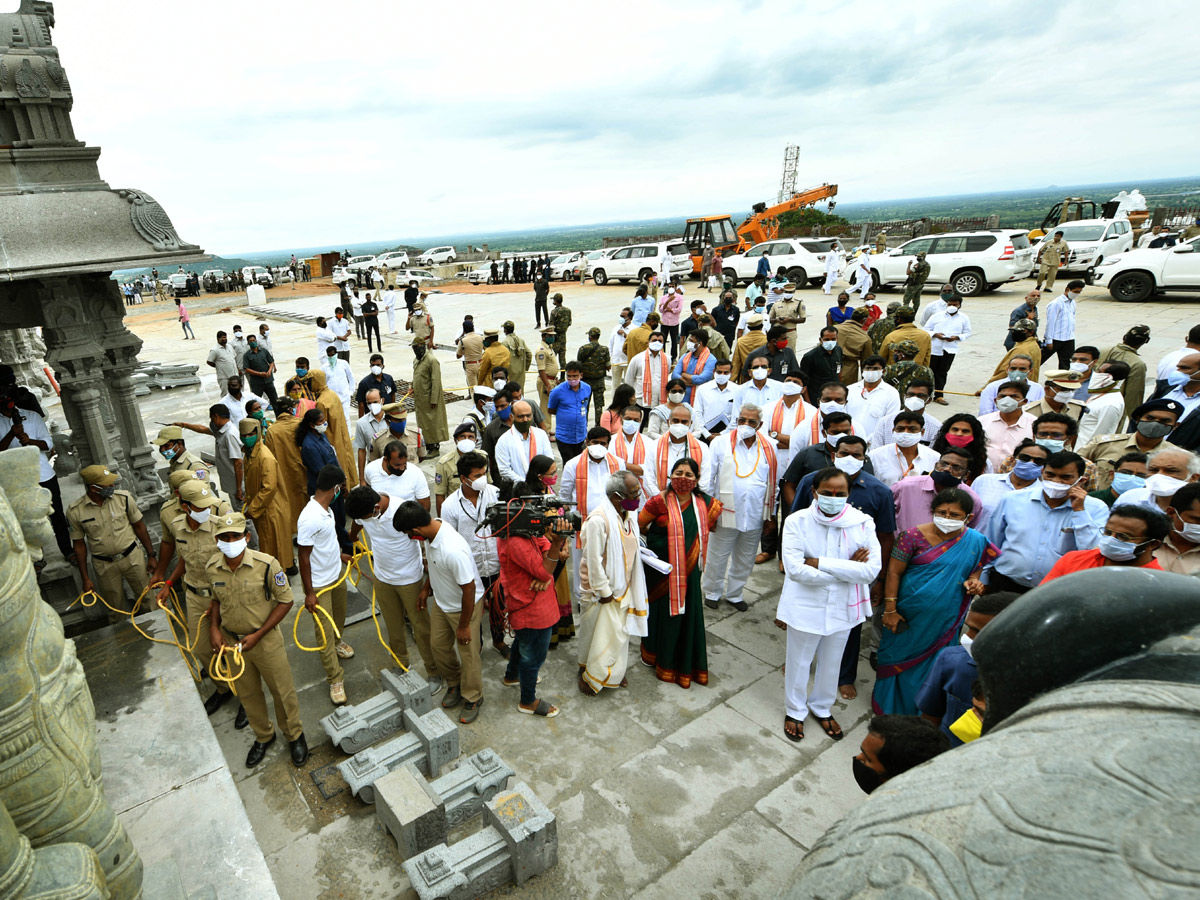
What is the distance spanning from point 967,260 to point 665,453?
1595 cm

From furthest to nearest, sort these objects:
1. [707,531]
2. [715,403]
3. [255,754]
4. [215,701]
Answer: [715,403] < [707,531] < [215,701] < [255,754]

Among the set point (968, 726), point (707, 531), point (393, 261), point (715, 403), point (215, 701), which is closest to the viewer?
point (968, 726)

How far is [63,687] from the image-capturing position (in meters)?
2.21

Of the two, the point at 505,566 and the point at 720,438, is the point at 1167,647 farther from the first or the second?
the point at 720,438

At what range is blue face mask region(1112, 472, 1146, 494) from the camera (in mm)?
4238

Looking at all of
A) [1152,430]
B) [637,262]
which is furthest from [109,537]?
[637,262]

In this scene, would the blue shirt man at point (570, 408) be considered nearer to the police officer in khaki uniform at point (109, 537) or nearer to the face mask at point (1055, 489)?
the police officer in khaki uniform at point (109, 537)

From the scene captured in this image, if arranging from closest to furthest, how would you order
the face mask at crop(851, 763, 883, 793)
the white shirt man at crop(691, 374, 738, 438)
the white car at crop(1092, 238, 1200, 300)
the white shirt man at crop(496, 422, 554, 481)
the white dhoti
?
1. the face mask at crop(851, 763, 883, 793)
2. the white dhoti
3. the white shirt man at crop(496, 422, 554, 481)
4. the white shirt man at crop(691, 374, 738, 438)
5. the white car at crop(1092, 238, 1200, 300)

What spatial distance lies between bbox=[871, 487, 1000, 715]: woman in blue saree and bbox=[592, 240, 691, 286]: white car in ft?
67.1

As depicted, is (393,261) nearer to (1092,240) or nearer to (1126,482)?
(1092,240)

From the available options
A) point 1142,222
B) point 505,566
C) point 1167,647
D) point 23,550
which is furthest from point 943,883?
point 1142,222

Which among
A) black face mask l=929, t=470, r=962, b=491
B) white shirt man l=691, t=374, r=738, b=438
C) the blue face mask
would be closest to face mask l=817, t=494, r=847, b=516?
black face mask l=929, t=470, r=962, b=491

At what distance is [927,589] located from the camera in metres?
3.93

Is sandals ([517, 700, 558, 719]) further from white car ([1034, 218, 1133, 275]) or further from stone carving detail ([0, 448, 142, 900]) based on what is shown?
white car ([1034, 218, 1133, 275])
